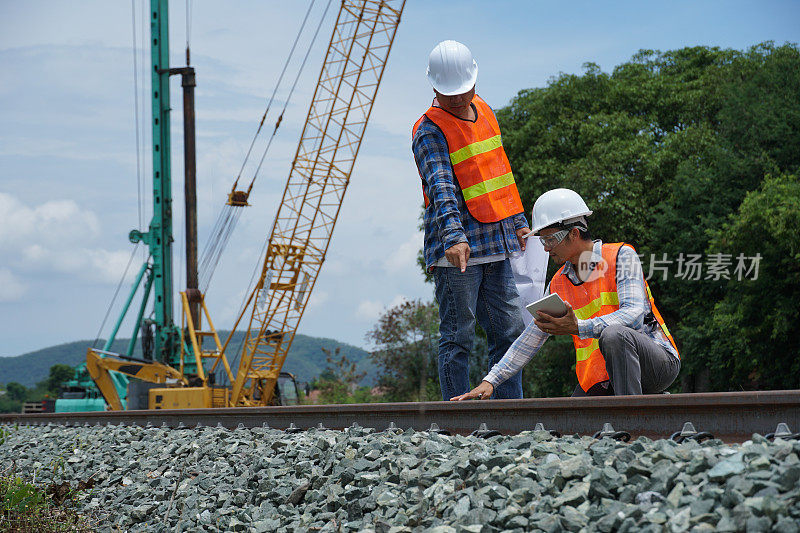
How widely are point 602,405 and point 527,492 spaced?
1.07 meters

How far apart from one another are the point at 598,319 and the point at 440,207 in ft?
4.18

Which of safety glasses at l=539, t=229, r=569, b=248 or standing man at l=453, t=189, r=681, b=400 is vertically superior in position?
safety glasses at l=539, t=229, r=569, b=248

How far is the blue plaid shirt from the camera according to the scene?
484cm

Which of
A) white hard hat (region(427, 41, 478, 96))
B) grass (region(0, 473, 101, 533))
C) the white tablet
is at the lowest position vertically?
grass (region(0, 473, 101, 533))

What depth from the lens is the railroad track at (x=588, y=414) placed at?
3158mm

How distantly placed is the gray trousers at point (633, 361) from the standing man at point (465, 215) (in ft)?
3.08

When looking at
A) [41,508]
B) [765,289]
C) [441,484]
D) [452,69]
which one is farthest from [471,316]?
[765,289]

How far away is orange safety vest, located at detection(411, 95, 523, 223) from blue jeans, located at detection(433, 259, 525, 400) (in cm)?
35

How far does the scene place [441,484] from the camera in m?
2.84

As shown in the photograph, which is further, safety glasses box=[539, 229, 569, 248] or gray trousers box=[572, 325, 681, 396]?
safety glasses box=[539, 229, 569, 248]

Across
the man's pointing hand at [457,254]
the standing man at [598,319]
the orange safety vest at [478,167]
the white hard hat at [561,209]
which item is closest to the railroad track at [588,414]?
the standing man at [598,319]

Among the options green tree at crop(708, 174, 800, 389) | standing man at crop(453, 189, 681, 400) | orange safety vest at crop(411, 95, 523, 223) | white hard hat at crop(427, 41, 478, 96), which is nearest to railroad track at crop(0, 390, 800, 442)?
standing man at crop(453, 189, 681, 400)

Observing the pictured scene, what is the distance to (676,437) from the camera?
3.09m

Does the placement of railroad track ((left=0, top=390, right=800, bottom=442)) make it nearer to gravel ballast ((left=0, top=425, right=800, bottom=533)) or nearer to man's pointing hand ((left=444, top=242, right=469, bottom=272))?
gravel ballast ((left=0, top=425, right=800, bottom=533))
